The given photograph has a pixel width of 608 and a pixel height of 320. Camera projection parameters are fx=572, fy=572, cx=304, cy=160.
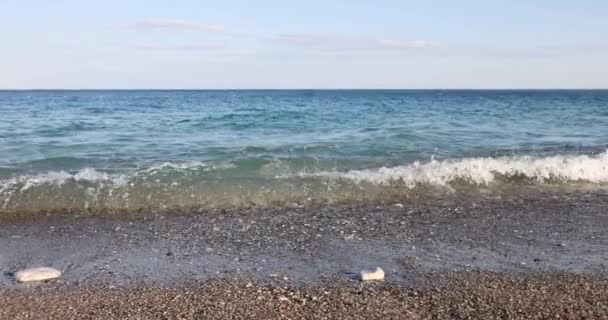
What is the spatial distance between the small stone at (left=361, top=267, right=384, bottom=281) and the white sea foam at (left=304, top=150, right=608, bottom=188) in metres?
5.17

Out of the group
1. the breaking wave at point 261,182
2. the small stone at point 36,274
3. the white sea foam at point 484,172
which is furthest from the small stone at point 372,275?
the white sea foam at point 484,172

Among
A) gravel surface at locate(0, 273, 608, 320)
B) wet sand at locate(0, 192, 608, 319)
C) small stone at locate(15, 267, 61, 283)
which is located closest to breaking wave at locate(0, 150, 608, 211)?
wet sand at locate(0, 192, 608, 319)

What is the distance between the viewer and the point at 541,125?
2498 centimetres

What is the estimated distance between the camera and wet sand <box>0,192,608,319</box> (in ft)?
16.2

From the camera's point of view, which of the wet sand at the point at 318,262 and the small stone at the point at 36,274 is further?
the small stone at the point at 36,274

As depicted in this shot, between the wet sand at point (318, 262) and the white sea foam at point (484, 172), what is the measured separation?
6.00 feet

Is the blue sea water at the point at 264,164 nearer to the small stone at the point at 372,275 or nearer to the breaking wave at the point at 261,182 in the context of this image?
the breaking wave at the point at 261,182

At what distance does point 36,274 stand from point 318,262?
9.40 feet

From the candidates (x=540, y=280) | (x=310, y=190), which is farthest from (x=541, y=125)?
(x=540, y=280)

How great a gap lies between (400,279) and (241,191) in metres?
4.96

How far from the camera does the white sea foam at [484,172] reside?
11008mm

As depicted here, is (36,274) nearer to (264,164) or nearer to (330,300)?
(330,300)

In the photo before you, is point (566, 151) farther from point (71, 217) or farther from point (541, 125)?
point (71, 217)

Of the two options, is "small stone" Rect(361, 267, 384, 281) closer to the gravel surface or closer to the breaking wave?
the gravel surface
